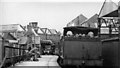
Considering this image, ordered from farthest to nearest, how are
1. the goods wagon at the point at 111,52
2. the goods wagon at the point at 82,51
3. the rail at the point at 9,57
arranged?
the rail at the point at 9,57
the goods wagon at the point at 82,51
the goods wagon at the point at 111,52

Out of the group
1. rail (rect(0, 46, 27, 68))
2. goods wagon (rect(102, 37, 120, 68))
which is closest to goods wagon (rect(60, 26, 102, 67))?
goods wagon (rect(102, 37, 120, 68))

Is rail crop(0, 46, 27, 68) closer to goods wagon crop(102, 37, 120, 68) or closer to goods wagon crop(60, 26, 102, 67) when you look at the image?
goods wagon crop(60, 26, 102, 67)

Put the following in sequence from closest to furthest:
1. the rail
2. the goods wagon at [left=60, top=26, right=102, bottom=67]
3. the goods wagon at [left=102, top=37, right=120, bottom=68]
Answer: the goods wagon at [left=102, top=37, right=120, bottom=68] < the goods wagon at [left=60, top=26, right=102, bottom=67] < the rail

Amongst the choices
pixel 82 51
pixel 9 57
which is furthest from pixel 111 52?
pixel 9 57

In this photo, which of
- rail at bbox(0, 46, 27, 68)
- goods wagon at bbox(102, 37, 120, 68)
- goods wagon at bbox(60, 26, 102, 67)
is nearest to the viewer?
goods wagon at bbox(102, 37, 120, 68)

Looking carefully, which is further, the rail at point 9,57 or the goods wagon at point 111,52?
the rail at point 9,57

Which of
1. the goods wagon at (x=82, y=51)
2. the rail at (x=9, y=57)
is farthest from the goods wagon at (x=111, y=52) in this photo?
the rail at (x=9, y=57)

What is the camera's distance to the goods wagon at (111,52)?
10.3m

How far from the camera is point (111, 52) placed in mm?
11695

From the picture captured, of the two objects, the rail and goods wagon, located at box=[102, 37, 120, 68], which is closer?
goods wagon, located at box=[102, 37, 120, 68]

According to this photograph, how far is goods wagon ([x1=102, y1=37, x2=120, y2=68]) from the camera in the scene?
33.7ft

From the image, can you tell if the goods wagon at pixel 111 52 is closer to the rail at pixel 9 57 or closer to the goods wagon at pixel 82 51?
the goods wagon at pixel 82 51

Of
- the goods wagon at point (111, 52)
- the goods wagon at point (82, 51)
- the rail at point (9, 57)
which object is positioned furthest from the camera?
the rail at point (9, 57)

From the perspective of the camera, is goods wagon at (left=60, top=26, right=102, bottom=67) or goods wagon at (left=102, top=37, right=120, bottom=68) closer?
goods wagon at (left=102, top=37, right=120, bottom=68)
